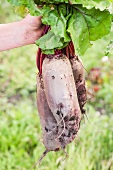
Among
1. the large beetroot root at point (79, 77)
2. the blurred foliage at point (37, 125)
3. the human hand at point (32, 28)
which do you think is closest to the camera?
the human hand at point (32, 28)

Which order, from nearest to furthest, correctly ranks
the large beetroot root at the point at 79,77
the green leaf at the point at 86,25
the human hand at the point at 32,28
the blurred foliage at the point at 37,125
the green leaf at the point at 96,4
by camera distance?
the green leaf at the point at 96,4 < the green leaf at the point at 86,25 < the human hand at the point at 32,28 < the large beetroot root at the point at 79,77 < the blurred foliage at the point at 37,125

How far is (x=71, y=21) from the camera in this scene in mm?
2039

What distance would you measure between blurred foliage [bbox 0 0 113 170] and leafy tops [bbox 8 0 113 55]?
0.89m

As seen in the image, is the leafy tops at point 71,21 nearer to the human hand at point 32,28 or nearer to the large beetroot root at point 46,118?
the human hand at point 32,28

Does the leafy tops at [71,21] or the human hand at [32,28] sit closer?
the leafy tops at [71,21]

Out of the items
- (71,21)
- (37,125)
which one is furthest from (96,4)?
(37,125)

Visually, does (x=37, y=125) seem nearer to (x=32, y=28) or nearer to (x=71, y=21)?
(x=32, y=28)

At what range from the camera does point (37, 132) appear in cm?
453

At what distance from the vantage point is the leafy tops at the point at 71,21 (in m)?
1.96

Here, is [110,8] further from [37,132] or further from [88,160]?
[37,132]

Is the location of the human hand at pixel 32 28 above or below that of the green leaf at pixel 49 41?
above

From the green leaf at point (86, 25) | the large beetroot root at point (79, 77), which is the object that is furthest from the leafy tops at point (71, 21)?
the large beetroot root at point (79, 77)

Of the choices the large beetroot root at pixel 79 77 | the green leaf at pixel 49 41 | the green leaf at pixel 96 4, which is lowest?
the large beetroot root at pixel 79 77

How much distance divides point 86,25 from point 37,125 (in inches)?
105
